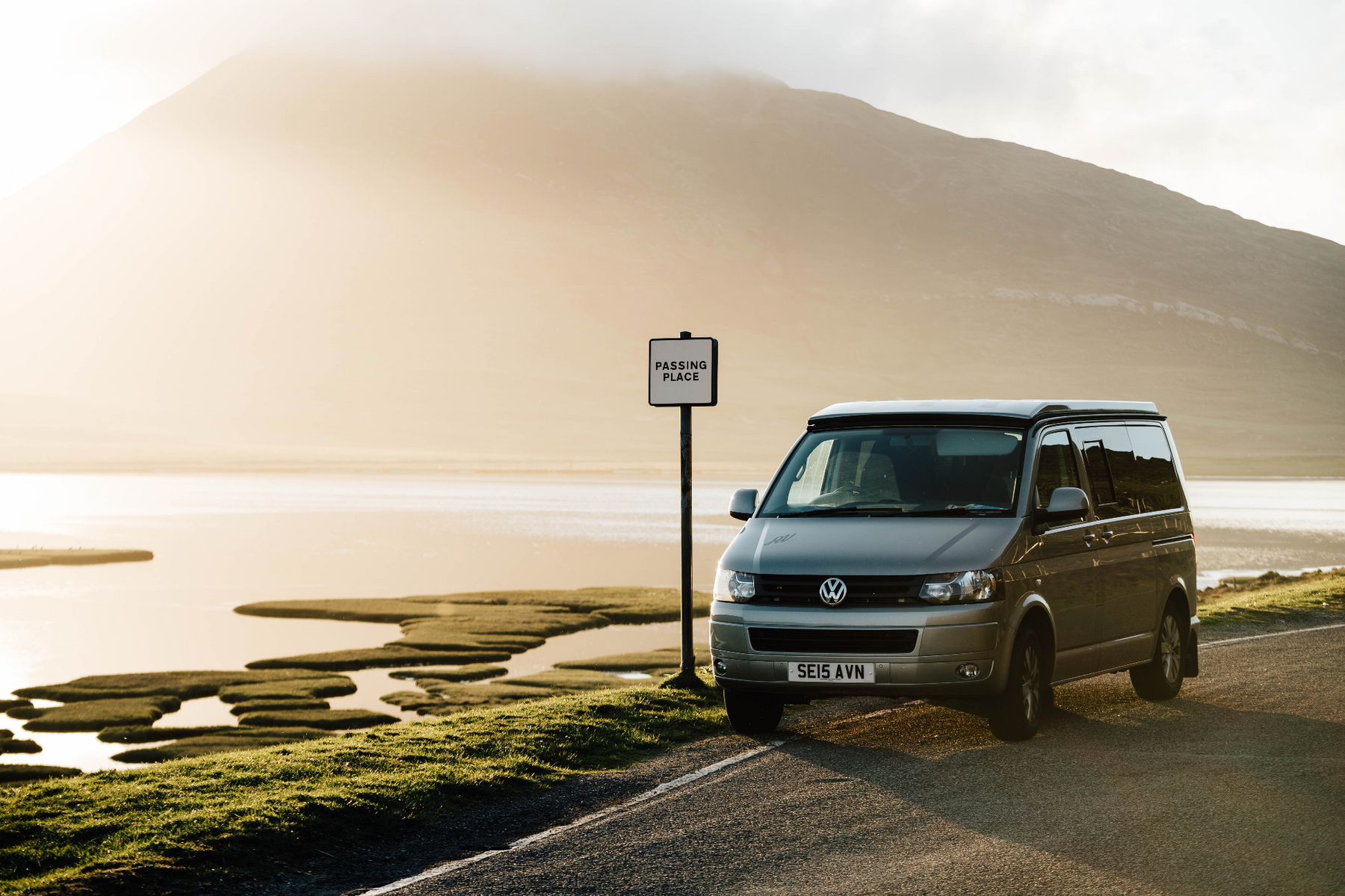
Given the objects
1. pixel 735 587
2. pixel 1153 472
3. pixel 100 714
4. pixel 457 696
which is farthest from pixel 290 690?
pixel 1153 472

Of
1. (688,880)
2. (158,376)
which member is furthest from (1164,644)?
(158,376)

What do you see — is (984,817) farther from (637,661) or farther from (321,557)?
(321,557)

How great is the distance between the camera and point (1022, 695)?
30.3 ft

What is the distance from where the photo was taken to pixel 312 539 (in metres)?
45.8

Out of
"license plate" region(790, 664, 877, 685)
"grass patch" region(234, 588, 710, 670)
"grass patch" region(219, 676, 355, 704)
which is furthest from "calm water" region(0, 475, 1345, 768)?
"license plate" region(790, 664, 877, 685)

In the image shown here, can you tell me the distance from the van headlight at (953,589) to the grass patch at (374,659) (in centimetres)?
1541

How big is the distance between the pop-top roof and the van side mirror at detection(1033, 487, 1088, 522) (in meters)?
0.75

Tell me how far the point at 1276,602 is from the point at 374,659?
563 inches

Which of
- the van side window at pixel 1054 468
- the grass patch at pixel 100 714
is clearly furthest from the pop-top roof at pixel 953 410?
the grass patch at pixel 100 714

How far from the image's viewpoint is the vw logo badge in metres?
8.73

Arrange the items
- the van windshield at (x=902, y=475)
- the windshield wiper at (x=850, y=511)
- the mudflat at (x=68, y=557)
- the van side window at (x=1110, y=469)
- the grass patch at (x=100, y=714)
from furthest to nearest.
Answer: the mudflat at (x=68, y=557) → the grass patch at (x=100, y=714) → the van side window at (x=1110, y=469) → the van windshield at (x=902, y=475) → the windshield wiper at (x=850, y=511)

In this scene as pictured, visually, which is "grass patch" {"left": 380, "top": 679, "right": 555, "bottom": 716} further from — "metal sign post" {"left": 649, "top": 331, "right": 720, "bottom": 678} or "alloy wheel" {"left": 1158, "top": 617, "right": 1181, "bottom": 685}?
"alloy wheel" {"left": 1158, "top": 617, "right": 1181, "bottom": 685}

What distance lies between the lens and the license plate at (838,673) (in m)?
8.66

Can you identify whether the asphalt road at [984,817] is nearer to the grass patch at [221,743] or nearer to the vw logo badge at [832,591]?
the vw logo badge at [832,591]
